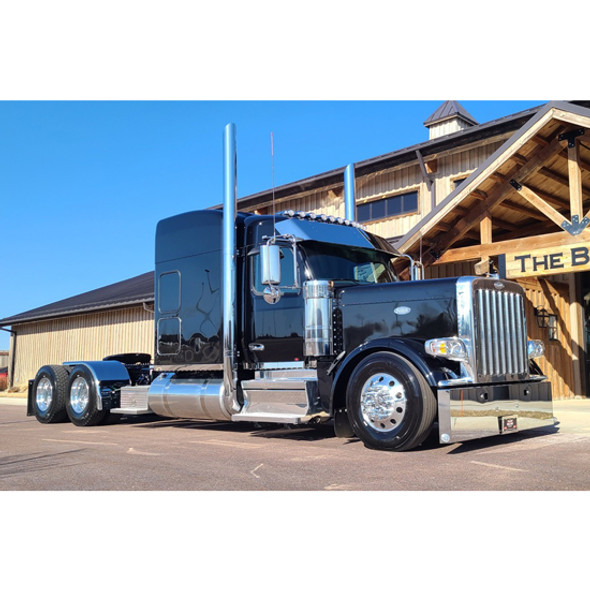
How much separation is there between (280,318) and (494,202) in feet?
21.5

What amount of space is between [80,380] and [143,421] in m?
1.49

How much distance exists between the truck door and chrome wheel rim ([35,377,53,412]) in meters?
5.04

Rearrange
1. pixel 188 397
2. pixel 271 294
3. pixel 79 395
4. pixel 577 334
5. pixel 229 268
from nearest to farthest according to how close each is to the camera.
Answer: pixel 271 294
pixel 229 268
pixel 188 397
pixel 79 395
pixel 577 334

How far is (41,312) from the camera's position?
90.2 ft

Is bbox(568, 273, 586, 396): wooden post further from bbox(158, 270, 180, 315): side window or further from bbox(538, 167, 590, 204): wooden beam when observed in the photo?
bbox(158, 270, 180, 315): side window

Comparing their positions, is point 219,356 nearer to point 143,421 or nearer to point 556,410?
point 143,421

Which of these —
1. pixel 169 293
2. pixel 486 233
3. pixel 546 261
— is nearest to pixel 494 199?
pixel 486 233

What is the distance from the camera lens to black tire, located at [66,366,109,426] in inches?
429

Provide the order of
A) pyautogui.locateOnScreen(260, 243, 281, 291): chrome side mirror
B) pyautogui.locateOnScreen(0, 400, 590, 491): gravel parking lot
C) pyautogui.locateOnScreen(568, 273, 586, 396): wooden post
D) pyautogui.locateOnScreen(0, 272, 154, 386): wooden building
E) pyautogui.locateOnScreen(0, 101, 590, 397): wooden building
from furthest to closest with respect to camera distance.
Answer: pyautogui.locateOnScreen(0, 272, 154, 386): wooden building, pyautogui.locateOnScreen(568, 273, 586, 396): wooden post, pyautogui.locateOnScreen(0, 101, 590, 397): wooden building, pyautogui.locateOnScreen(260, 243, 281, 291): chrome side mirror, pyautogui.locateOnScreen(0, 400, 590, 491): gravel parking lot

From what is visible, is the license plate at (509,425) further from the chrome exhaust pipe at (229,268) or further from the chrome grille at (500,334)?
the chrome exhaust pipe at (229,268)

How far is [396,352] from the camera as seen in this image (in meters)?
6.86

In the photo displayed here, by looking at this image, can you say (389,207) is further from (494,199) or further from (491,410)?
(491,410)

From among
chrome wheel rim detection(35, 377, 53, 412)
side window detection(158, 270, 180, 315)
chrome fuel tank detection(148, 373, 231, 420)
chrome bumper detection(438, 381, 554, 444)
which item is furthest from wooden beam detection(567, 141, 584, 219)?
chrome wheel rim detection(35, 377, 53, 412)
